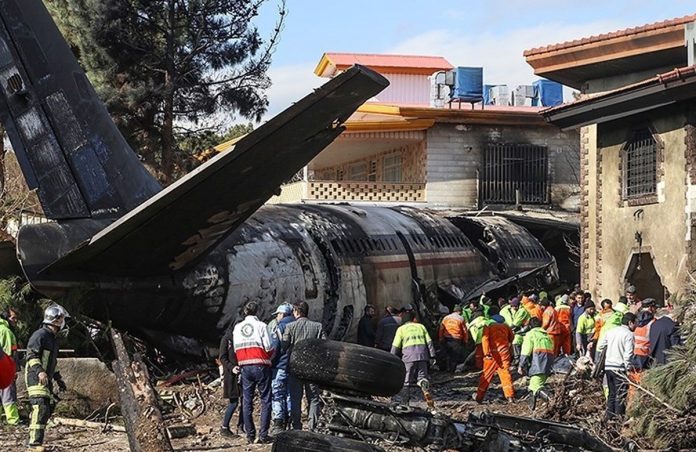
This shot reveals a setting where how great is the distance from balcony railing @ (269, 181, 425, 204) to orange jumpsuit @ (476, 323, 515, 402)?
19.1m

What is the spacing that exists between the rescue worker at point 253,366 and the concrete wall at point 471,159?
74.9ft

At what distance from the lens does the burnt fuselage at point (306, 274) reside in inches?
578

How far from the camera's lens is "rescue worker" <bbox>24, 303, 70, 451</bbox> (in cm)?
1208

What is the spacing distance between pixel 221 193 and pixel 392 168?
28812 millimetres

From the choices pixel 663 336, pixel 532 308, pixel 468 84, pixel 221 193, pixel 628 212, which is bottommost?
pixel 532 308

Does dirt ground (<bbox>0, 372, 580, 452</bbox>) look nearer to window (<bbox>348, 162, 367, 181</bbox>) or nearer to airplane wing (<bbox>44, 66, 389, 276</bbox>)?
airplane wing (<bbox>44, 66, 389, 276</bbox>)

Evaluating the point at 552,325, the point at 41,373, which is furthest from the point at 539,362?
the point at 41,373

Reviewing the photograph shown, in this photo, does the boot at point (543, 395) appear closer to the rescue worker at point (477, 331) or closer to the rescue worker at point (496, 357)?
the rescue worker at point (496, 357)

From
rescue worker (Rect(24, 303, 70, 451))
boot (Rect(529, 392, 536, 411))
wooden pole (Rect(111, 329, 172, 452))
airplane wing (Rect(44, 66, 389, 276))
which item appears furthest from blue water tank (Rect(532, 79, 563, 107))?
wooden pole (Rect(111, 329, 172, 452))

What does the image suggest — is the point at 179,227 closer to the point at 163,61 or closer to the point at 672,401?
the point at 672,401

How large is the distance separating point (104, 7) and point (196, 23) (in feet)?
9.86

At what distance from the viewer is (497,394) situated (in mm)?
17156

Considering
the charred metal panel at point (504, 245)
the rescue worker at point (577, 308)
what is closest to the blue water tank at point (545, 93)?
the charred metal panel at point (504, 245)

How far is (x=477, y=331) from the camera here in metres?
18.7
